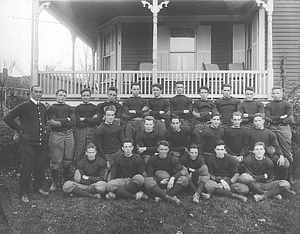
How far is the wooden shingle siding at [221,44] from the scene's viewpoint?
509 inches

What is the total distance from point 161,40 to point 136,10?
58.3 inches

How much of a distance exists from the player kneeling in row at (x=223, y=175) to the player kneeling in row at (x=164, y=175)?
559mm

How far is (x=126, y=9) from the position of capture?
484 inches

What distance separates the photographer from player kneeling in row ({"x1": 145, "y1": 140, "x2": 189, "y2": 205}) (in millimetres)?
6316

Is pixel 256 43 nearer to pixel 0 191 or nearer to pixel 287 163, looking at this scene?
pixel 287 163

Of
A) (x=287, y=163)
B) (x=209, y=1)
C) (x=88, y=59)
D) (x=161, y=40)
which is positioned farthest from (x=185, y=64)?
(x=88, y=59)

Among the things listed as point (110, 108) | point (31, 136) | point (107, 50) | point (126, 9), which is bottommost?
point (31, 136)

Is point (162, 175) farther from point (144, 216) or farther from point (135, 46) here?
point (135, 46)

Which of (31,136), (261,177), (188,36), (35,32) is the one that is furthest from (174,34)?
(31,136)

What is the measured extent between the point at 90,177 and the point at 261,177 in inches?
135

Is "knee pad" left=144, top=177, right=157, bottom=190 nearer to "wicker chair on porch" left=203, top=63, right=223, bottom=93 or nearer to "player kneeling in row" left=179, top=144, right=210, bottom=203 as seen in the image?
"player kneeling in row" left=179, top=144, right=210, bottom=203

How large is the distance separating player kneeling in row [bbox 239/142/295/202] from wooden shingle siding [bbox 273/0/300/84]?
5810mm

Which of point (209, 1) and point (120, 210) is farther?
point (209, 1)

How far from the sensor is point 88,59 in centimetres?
4031
